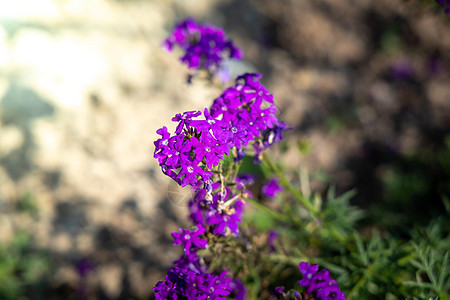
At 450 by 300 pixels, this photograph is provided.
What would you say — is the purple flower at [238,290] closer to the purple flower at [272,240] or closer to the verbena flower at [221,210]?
the purple flower at [272,240]

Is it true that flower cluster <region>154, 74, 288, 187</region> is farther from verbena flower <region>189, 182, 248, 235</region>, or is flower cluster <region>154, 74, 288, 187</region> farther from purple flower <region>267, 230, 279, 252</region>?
purple flower <region>267, 230, 279, 252</region>

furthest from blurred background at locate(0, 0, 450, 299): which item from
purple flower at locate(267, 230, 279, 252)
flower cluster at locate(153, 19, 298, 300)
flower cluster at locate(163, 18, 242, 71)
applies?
flower cluster at locate(153, 19, 298, 300)

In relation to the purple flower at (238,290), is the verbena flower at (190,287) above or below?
below

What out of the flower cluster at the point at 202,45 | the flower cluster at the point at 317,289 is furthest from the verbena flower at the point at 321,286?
the flower cluster at the point at 202,45

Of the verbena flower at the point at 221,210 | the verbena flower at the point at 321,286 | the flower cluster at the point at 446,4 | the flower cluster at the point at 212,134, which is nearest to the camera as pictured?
the flower cluster at the point at 212,134

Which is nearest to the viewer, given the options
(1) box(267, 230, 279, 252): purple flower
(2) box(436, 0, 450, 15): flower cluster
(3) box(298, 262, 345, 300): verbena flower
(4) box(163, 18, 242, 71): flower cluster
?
(3) box(298, 262, 345, 300): verbena flower

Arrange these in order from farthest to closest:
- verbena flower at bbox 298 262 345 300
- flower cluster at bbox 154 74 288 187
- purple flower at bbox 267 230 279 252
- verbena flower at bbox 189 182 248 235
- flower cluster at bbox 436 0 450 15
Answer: purple flower at bbox 267 230 279 252 → flower cluster at bbox 436 0 450 15 → verbena flower at bbox 189 182 248 235 → verbena flower at bbox 298 262 345 300 → flower cluster at bbox 154 74 288 187

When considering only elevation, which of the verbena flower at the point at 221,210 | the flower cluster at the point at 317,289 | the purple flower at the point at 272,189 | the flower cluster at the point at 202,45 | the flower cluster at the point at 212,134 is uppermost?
the flower cluster at the point at 202,45

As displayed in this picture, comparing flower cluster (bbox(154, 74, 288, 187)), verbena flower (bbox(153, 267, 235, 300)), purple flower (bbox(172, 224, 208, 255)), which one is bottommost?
verbena flower (bbox(153, 267, 235, 300))
